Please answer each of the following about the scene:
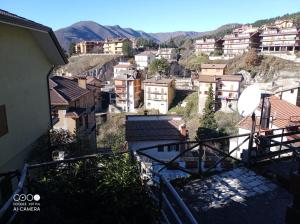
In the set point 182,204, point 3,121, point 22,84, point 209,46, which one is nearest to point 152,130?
point 22,84

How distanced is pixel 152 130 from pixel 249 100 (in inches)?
652

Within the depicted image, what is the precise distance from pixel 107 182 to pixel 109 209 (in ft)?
1.31

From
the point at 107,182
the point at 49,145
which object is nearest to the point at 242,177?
the point at 107,182

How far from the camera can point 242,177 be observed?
5832mm

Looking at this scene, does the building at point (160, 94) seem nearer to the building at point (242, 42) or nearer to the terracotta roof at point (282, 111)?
the building at point (242, 42)

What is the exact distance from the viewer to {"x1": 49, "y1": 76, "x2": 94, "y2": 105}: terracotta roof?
1566cm

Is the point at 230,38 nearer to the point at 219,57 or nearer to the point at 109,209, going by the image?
the point at 219,57

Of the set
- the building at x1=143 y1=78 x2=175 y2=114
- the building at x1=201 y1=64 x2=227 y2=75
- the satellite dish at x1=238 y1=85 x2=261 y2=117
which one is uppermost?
the satellite dish at x1=238 y1=85 x2=261 y2=117

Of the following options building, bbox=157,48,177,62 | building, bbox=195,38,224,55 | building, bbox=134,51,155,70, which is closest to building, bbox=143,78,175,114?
building, bbox=134,51,155,70

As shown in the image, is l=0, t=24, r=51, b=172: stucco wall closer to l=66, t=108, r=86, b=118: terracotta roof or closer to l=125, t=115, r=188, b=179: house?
l=66, t=108, r=86, b=118: terracotta roof

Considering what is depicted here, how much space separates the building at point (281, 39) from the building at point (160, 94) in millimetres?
27655

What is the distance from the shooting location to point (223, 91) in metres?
47.0

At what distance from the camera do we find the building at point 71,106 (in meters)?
15.6

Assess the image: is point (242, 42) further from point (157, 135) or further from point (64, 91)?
point (64, 91)
